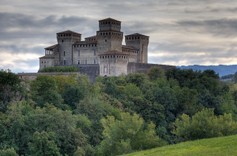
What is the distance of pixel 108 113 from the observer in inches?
2228

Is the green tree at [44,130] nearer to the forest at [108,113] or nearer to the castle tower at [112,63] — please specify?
the forest at [108,113]

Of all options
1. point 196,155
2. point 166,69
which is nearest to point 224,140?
point 196,155

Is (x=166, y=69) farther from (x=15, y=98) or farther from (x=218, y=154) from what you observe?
(x=218, y=154)

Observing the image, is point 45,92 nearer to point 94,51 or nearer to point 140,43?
point 94,51

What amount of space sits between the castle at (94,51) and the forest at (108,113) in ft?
19.0

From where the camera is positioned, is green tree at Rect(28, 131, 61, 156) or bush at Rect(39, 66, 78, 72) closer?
green tree at Rect(28, 131, 61, 156)

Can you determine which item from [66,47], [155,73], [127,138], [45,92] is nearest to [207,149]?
[127,138]

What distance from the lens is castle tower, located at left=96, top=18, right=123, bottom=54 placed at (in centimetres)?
8844

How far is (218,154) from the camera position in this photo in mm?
21031

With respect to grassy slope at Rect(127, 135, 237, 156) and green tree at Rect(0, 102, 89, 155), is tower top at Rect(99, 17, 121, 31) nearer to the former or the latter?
green tree at Rect(0, 102, 89, 155)

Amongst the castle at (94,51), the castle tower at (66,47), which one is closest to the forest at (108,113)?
the castle at (94,51)

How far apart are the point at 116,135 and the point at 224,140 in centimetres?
1577

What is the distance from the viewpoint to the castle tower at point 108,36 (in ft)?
290

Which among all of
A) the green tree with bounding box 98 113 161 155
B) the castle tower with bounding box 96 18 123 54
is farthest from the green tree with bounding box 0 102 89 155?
the castle tower with bounding box 96 18 123 54
